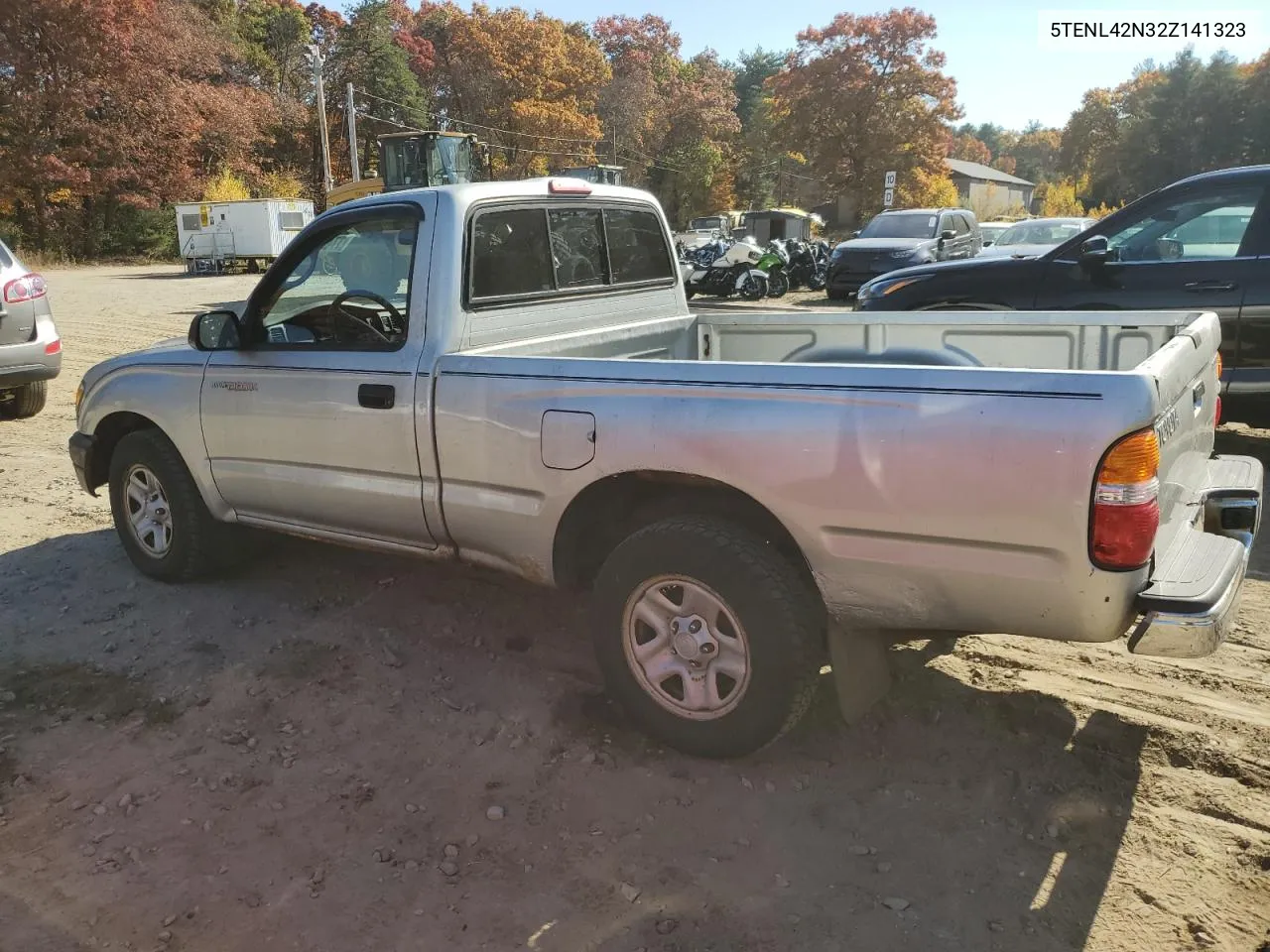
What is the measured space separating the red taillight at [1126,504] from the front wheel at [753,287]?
55.6 ft

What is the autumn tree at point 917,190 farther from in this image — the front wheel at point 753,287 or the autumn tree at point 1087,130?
the front wheel at point 753,287

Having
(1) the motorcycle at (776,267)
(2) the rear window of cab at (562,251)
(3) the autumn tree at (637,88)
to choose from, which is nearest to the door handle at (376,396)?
(2) the rear window of cab at (562,251)

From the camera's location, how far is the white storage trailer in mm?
32750

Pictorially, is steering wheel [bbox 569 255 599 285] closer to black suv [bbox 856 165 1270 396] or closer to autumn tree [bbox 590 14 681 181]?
black suv [bbox 856 165 1270 396]

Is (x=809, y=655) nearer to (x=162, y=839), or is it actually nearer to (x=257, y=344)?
(x=162, y=839)

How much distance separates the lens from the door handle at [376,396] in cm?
368

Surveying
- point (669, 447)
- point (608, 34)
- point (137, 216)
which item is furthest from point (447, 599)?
point (608, 34)

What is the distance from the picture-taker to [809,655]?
2.92 m

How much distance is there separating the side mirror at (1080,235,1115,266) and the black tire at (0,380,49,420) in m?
8.68

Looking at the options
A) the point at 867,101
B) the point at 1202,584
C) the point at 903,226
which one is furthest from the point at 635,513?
the point at 867,101

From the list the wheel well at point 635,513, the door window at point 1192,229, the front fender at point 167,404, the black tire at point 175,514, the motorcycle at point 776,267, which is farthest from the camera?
the motorcycle at point 776,267

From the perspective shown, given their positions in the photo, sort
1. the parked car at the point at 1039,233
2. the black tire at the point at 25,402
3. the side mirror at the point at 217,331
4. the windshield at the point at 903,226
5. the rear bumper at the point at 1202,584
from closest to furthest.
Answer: the rear bumper at the point at 1202,584, the side mirror at the point at 217,331, the black tire at the point at 25,402, the parked car at the point at 1039,233, the windshield at the point at 903,226

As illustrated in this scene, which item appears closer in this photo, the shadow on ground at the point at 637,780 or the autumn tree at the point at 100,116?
the shadow on ground at the point at 637,780

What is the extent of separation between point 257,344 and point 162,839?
214 cm
